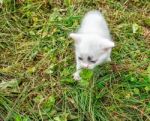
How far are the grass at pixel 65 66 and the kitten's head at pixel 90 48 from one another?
13cm

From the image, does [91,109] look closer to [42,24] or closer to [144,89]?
[144,89]

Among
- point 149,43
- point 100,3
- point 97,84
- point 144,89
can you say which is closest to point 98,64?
point 97,84

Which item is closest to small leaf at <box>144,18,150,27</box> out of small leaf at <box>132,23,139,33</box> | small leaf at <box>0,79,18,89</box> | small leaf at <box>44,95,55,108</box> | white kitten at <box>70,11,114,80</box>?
small leaf at <box>132,23,139,33</box>

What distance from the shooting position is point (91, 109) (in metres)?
3.94

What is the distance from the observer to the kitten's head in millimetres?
3787

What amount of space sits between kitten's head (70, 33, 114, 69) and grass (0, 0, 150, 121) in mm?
131

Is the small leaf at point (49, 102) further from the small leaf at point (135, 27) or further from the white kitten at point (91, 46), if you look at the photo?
the small leaf at point (135, 27)

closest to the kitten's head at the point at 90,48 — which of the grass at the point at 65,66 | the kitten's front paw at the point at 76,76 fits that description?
the grass at the point at 65,66

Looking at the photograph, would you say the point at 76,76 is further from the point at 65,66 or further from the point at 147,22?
the point at 147,22

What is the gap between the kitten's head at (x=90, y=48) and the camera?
149 inches

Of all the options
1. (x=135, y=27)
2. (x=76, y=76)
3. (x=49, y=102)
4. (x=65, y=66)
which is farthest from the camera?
(x=135, y=27)

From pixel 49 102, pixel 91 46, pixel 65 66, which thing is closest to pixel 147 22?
pixel 65 66

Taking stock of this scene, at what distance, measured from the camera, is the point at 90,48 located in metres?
3.79

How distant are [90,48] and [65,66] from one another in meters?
0.61
